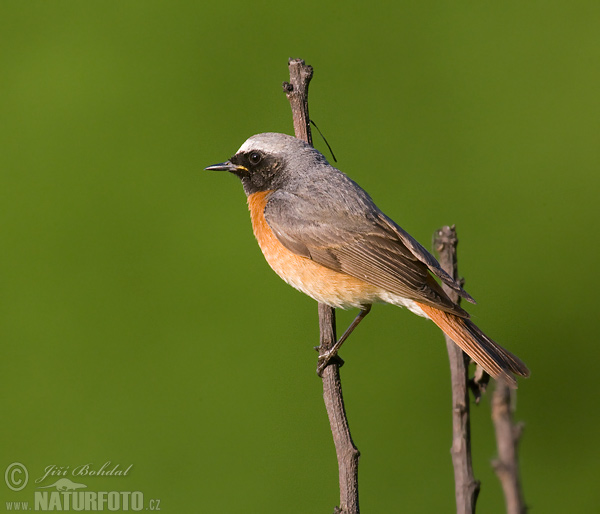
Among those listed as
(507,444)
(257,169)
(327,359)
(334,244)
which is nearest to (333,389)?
(327,359)

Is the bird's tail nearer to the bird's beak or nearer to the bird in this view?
the bird

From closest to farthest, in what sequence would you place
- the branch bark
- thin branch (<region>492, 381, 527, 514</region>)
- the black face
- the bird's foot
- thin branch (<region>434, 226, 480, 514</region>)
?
thin branch (<region>492, 381, 527, 514</region>) → thin branch (<region>434, 226, 480, 514</region>) → the branch bark → the bird's foot → the black face

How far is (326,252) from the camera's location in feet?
7.36

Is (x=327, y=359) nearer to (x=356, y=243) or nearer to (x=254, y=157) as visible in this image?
(x=356, y=243)

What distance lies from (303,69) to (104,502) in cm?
171

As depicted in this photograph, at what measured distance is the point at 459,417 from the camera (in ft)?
5.14

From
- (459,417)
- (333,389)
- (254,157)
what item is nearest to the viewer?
(459,417)

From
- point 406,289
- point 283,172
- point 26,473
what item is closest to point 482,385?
point 406,289

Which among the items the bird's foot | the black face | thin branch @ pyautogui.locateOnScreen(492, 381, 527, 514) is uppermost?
the black face

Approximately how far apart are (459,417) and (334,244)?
83 centimetres

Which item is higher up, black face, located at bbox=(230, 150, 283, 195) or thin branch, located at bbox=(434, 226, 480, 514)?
black face, located at bbox=(230, 150, 283, 195)

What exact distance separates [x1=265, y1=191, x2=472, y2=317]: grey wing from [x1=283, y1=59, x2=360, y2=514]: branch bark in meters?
0.22

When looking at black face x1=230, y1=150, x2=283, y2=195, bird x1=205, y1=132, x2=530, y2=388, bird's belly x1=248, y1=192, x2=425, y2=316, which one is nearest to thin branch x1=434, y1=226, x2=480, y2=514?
bird x1=205, y1=132, x2=530, y2=388

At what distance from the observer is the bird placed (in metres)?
2.17
